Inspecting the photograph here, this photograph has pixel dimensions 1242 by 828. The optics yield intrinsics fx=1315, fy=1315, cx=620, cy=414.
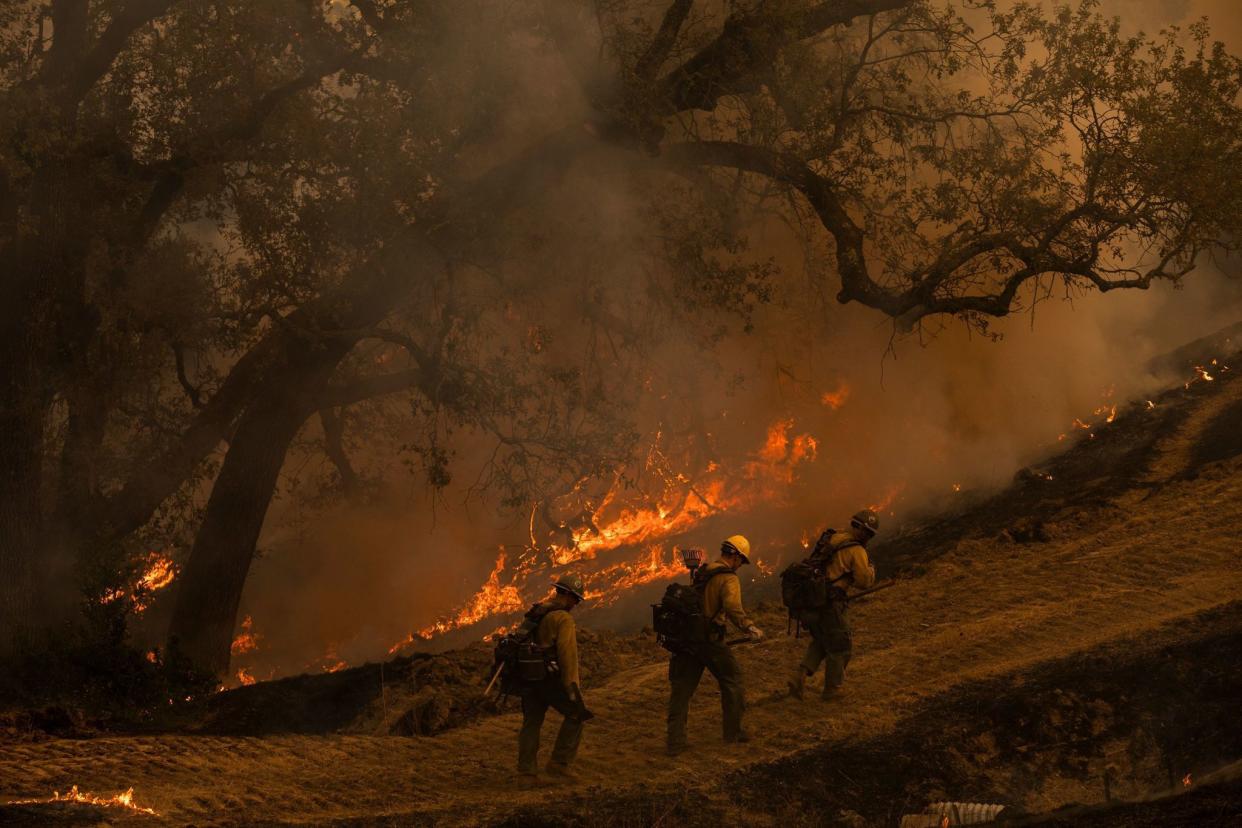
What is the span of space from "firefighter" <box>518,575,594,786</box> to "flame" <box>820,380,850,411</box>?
1242cm

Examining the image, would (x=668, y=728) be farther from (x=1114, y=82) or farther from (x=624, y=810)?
(x=1114, y=82)

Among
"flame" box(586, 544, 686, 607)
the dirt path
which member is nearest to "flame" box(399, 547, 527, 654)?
"flame" box(586, 544, 686, 607)

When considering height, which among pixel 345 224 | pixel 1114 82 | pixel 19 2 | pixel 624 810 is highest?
pixel 19 2

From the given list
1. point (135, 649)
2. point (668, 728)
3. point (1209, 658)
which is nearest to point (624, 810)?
point (668, 728)

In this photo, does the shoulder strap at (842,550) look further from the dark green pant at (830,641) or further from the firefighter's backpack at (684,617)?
the firefighter's backpack at (684,617)

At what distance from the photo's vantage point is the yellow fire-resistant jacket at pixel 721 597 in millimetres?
9633

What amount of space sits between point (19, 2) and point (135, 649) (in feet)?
22.4

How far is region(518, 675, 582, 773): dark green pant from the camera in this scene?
30.2ft

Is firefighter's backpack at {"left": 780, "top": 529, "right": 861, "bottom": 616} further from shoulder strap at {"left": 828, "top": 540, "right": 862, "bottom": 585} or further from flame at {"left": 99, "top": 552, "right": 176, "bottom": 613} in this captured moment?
Answer: flame at {"left": 99, "top": 552, "right": 176, "bottom": 613}

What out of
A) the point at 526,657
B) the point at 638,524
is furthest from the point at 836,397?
the point at 526,657

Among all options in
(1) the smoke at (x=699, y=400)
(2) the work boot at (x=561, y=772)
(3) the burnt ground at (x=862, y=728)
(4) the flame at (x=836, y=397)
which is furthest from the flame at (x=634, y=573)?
(2) the work boot at (x=561, y=772)

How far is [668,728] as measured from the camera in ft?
33.0

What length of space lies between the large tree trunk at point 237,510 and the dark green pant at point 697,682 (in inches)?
242

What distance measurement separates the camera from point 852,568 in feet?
34.7
